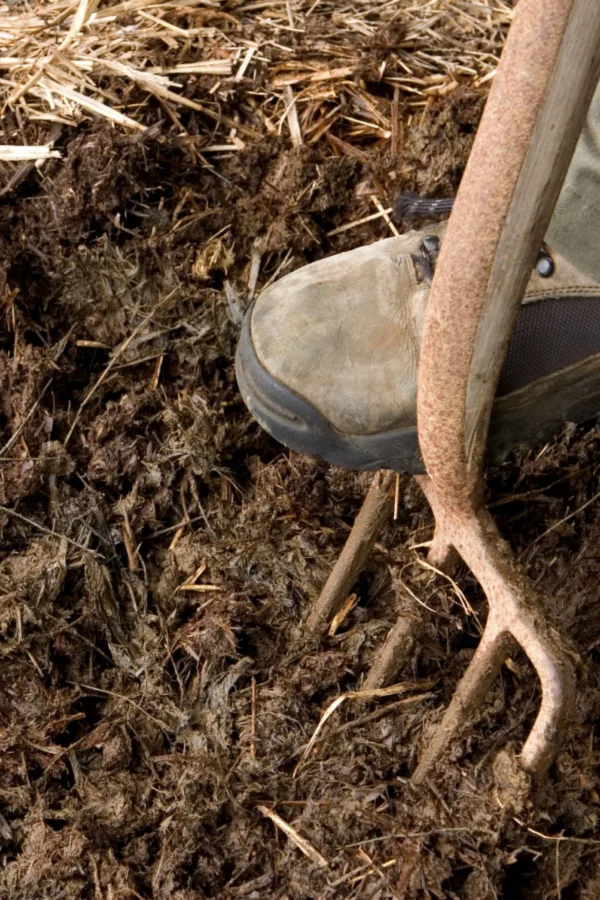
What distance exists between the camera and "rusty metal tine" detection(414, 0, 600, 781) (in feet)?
3.56

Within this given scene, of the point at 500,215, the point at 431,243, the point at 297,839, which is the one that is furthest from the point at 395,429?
the point at 297,839

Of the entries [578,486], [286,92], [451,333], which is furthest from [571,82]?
[286,92]

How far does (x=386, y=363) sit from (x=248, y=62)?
104cm

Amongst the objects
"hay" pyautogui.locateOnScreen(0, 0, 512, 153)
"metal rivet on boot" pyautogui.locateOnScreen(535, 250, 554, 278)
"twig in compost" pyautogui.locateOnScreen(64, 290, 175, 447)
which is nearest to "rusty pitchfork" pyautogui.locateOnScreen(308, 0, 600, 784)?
"metal rivet on boot" pyautogui.locateOnScreen(535, 250, 554, 278)

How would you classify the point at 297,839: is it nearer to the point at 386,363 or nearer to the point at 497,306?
the point at 386,363

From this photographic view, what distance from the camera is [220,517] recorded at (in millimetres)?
1866

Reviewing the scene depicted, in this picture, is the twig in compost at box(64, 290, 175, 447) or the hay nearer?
the twig in compost at box(64, 290, 175, 447)

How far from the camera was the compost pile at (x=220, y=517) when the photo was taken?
4.99 ft

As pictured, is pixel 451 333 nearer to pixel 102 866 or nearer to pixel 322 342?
pixel 322 342

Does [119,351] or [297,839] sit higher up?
[119,351]

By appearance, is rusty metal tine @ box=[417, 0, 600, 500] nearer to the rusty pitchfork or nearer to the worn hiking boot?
the rusty pitchfork

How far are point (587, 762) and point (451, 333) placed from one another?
2.49ft

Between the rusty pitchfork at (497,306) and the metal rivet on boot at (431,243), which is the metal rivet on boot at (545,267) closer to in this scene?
the metal rivet on boot at (431,243)

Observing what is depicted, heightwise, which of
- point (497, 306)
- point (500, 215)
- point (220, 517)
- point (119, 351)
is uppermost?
point (500, 215)
